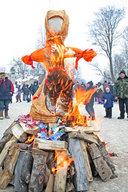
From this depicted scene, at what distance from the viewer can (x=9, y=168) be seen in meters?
2.68

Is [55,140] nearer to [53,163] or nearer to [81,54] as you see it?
[53,163]

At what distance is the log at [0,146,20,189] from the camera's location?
104 inches

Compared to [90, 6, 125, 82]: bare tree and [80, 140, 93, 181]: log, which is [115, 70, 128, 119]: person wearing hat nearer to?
[80, 140, 93, 181]: log

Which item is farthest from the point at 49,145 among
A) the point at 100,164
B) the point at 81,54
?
the point at 81,54

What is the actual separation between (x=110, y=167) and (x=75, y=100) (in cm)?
138

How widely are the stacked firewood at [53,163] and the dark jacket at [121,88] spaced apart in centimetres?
492

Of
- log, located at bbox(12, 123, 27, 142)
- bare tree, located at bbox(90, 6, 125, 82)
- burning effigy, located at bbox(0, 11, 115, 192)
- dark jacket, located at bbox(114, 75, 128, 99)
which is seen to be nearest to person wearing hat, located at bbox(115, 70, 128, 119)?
dark jacket, located at bbox(114, 75, 128, 99)

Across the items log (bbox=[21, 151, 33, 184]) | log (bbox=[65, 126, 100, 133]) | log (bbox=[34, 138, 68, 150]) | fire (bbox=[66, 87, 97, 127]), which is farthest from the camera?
fire (bbox=[66, 87, 97, 127])

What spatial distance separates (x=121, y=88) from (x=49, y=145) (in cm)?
575

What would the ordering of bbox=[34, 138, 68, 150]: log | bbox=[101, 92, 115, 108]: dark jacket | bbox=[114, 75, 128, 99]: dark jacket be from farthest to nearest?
bbox=[101, 92, 115, 108]: dark jacket
bbox=[114, 75, 128, 99]: dark jacket
bbox=[34, 138, 68, 150]: log

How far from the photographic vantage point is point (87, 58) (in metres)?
3.49

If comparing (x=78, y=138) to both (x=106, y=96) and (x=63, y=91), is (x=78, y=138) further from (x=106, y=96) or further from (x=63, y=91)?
(x=106, y=96)

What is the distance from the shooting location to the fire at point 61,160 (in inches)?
101

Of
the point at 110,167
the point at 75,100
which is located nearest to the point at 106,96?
the point at 75,100
